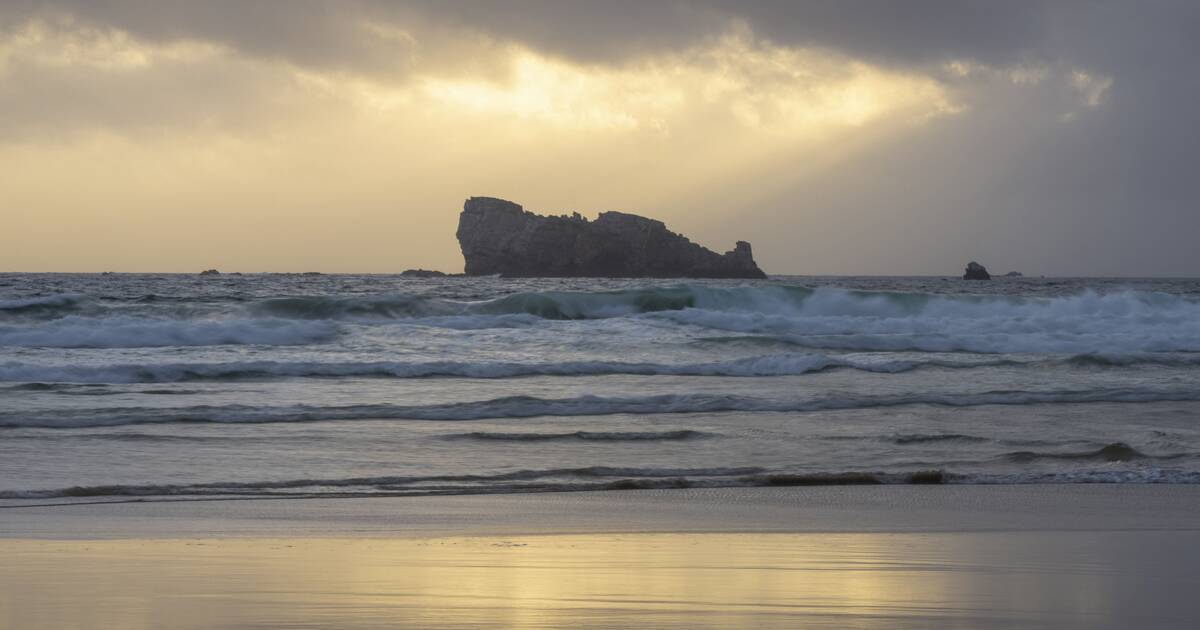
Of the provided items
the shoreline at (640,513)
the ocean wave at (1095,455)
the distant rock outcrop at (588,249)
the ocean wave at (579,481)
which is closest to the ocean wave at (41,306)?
the ocean wave at (579,481)

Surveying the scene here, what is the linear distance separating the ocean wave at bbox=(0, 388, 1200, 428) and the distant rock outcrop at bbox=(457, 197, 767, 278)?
293ft

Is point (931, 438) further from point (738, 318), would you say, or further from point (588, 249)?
point (588, 249)

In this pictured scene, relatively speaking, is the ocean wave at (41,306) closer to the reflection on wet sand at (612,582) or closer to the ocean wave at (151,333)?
the ocean wave at (151,333)

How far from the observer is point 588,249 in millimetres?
102250

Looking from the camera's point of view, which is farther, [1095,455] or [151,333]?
[151,333]

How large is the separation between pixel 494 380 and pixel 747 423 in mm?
4861

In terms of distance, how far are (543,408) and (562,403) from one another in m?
0.37

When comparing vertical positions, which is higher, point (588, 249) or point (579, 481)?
point (588, 249)

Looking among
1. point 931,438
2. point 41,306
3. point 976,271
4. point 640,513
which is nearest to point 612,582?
point 640,513

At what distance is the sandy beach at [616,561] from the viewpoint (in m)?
3.58

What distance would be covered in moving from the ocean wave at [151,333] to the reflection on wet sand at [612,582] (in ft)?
46.8

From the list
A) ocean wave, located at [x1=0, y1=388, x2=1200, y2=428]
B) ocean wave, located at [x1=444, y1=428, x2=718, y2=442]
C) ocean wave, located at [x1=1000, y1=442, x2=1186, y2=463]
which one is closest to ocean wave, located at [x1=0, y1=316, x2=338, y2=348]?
ocean wave, located at [x1=0, y1=388, x2=1200, y2=428]

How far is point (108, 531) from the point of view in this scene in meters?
5.15

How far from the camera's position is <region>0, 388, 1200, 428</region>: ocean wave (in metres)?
9.71
